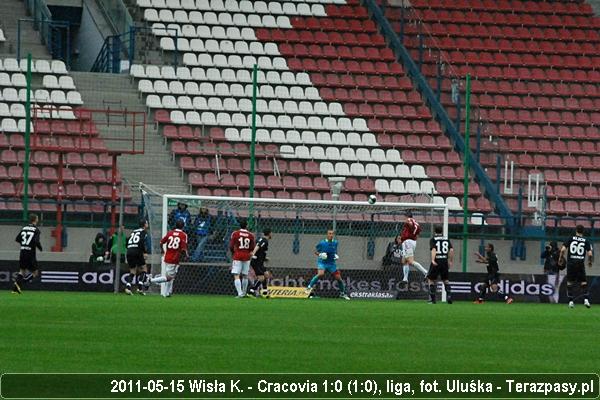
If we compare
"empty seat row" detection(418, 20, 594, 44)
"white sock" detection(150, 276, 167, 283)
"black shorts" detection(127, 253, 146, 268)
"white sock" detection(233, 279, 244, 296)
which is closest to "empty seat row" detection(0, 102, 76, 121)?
A: "black shorts" detection(127, 253, 146, 268)

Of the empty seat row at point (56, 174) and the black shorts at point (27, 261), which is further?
the empty seat row at point (56, 174)

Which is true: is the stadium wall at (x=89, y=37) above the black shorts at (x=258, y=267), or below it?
above

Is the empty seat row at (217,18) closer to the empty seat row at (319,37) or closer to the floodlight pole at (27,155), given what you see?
the empty seat row at (319,37)

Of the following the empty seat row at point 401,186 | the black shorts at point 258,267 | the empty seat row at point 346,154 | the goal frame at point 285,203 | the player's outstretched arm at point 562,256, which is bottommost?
the black shorts at point 258,267

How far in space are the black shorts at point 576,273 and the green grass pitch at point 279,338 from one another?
5811 mm

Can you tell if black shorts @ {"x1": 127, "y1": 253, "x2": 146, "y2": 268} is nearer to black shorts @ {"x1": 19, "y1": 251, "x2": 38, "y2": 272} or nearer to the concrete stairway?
black shorts @ {"x1": 19, "y1": 251, "x2": 38, "y2": 272}

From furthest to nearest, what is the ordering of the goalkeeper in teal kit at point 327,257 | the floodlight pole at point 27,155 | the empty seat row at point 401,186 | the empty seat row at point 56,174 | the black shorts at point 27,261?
the empty seat row at point 401,186 → the empty seat row at point 56,174 → the floodlight pole at point 27,155 → the goalkeeper in teal kit at point 327,257 → the black shorts at point 27,261

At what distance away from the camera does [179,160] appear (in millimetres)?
40906

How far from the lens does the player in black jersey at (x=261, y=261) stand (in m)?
34.6

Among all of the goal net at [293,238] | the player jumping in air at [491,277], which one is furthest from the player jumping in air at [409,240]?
the player jumping in air at [491,277]

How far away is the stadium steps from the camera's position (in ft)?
132

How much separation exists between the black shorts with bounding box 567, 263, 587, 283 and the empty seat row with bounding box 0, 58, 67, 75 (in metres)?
15.6

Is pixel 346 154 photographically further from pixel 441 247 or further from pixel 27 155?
pixel 27 155

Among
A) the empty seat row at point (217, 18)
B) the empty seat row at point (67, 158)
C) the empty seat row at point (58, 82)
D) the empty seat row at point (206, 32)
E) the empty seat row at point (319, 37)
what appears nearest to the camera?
the empty seat row at point (67, 158)
